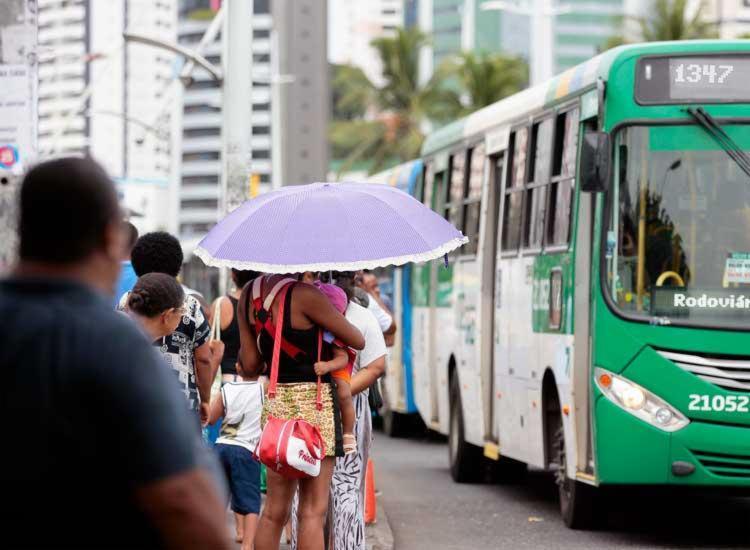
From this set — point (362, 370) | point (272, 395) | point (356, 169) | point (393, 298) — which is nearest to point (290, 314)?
point (272, 395)

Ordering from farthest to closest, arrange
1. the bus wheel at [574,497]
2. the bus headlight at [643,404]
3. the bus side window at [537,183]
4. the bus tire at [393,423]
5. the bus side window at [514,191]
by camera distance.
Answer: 1. the bus tire at [393,423]
2. the bus side window at [514,191]
3. the bus side window at [537,183]
4. the bus wheel at [574,497]
5. the bus headlight at [643,404]

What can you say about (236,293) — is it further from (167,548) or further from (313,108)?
(313,108)

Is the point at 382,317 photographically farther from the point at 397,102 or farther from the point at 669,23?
the point at 397,102

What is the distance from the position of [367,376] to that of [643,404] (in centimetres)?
275

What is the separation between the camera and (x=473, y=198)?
50.1ft

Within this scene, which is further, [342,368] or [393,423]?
[393,423]

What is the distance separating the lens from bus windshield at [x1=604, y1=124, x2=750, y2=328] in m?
10.6

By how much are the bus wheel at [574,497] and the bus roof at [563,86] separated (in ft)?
7.26

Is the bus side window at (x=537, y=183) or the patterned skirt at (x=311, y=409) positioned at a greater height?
the bus side window at (x=537, y=183)

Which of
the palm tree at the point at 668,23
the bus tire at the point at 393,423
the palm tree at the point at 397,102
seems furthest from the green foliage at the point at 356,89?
the bus tire at the point at 393,423

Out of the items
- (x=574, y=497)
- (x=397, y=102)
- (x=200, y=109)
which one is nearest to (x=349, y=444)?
(x=574, y=497)

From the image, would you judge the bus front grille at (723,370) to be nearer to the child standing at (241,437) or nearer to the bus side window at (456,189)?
the child standing at (241,437)

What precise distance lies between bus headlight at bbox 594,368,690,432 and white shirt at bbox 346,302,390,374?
247cm

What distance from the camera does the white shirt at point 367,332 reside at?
27.6 ft
